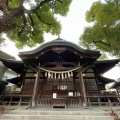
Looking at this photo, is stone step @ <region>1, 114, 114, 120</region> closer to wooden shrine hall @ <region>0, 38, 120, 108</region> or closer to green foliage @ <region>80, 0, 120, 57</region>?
wooden shrine hall @ <region>0, 38, 120, 108</region>

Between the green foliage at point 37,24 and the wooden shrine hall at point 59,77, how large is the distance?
2034mm

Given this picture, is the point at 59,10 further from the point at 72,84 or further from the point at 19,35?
the point at 72,84

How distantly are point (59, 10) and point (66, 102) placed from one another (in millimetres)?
8190

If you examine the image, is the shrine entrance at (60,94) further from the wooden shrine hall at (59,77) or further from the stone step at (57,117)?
the stone step at (57,117)

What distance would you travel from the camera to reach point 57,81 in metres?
11.9

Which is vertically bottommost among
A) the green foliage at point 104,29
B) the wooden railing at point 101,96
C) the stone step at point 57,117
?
the stone step at point 57,117

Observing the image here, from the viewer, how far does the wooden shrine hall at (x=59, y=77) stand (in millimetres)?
8969

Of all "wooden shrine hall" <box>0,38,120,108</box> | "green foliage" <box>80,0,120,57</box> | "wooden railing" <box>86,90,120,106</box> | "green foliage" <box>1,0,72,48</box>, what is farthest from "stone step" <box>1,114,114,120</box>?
"green foliage" <box>1,0,72,48</box>

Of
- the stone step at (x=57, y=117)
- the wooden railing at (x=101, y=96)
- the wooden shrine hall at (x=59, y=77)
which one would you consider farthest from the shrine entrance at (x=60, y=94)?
the stone step at (x=57, y=117)

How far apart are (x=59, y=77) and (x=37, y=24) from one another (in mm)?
5800

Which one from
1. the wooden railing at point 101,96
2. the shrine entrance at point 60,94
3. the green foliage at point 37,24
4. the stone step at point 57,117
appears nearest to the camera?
the stone step at point 57,117

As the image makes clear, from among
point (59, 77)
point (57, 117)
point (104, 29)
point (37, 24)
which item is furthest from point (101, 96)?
point (37, 24)

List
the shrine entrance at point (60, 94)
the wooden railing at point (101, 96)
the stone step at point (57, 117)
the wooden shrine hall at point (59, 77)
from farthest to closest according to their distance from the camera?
the wooden railing at point (101, 96), the wooden shrine hall at point (59, 77), the shrine entrance at point (60, 94), the stone step at point (57, 117)

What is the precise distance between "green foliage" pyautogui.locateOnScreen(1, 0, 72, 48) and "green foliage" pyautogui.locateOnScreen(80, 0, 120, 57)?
9.04ft
